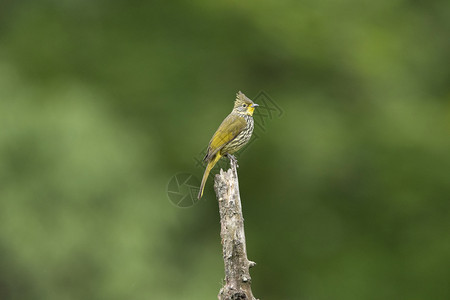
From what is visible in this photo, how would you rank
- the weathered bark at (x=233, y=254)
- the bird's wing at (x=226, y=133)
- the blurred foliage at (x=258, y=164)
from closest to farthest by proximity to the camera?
the weathered bark at (x=233, y=254)
the bird's wing at (x=226, y=133)
the blurred foliage at (x=258, y=164)

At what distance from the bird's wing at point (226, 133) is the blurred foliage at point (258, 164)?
199 inches

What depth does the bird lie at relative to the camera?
6453 millimetres

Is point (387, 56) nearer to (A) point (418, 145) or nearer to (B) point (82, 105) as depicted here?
(A) point (418, 145)

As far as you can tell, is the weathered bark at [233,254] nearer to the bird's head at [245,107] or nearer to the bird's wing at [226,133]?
the bird's wing at [226,133]

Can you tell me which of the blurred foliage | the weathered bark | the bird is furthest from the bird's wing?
the blurred foliage

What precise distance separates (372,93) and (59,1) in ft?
20.7

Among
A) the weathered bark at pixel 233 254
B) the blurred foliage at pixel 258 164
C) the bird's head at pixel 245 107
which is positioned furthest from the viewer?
the blurred foliage at pixel 258 164

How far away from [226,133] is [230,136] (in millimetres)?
45

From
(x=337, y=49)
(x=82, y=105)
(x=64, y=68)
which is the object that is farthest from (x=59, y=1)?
(x=337, y=49)

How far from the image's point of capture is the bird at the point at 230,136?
6.45 m

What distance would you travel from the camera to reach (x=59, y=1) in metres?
15.2

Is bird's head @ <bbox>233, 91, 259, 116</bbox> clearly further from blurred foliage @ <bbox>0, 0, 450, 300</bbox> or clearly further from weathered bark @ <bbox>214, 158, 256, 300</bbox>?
blurred foliage @ <bbox>0, 0, 450, 300</bbox>

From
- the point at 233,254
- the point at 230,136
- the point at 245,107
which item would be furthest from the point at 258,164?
the point at 233,254

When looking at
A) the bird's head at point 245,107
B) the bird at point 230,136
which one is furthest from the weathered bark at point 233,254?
the bird's head at point 245,107
